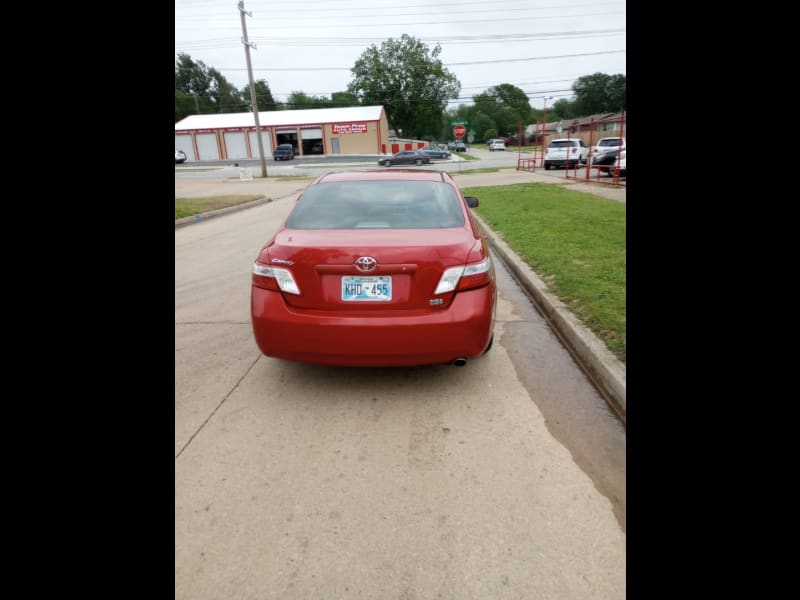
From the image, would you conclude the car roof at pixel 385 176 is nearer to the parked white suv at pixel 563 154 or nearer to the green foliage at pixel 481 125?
the parked white suv at pixel 563 154

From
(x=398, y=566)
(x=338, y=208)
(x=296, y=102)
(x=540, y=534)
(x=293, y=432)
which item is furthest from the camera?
(x=296, y=102)

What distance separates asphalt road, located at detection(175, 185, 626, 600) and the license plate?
A: 77cm

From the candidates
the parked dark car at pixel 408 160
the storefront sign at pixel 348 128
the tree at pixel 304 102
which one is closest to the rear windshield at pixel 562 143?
the parked dark car at pixel 408 160

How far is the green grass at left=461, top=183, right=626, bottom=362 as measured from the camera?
15.1 feet

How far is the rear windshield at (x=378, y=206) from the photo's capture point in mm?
3703

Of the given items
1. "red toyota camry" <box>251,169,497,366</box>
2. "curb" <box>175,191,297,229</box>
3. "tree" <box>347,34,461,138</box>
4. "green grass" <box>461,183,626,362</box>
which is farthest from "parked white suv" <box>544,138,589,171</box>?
"tree" <box>347,34,461,138</box>

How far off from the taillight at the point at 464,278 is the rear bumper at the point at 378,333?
5 cm

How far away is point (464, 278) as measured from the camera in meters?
3.29

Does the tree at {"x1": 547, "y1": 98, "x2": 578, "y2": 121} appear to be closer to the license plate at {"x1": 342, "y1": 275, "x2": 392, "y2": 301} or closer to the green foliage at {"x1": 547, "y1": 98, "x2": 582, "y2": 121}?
the green foliage at {"x1": 547, "y1": 98, "x2": 582, "y2": 121}

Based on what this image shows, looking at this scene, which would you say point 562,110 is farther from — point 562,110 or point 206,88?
point 206,88
